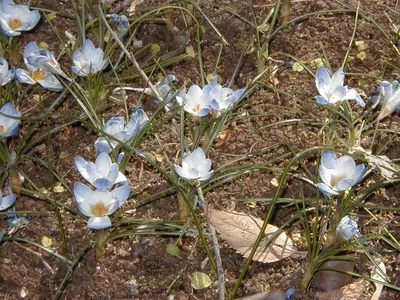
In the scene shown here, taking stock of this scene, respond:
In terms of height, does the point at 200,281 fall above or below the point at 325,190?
below

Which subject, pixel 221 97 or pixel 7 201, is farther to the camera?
pixel 221 97

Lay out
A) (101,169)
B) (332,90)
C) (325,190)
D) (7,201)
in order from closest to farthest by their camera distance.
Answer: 1. (325,190)
2. (101,169)
3. (7,201)
4. (332,90)

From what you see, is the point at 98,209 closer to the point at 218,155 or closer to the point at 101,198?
the point at 101,198

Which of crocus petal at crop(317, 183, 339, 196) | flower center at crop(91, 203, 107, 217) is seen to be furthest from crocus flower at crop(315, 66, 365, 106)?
flower center at crop(91, 203, 107, 217)

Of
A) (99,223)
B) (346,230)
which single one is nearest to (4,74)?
(99,223)

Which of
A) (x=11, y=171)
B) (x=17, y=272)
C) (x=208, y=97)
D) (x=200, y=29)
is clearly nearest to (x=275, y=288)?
(x=208, y=97)

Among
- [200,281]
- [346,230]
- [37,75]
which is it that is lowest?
[200,281]
